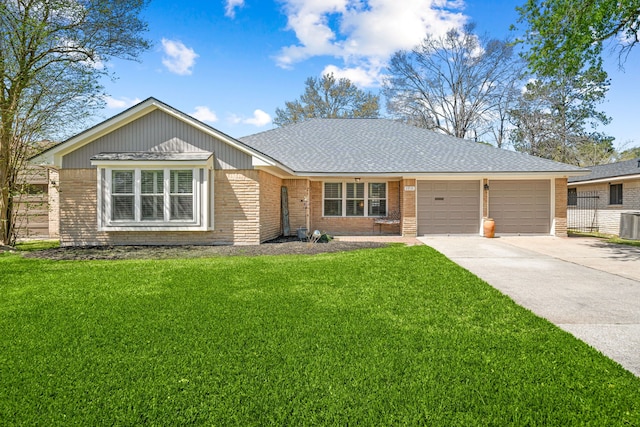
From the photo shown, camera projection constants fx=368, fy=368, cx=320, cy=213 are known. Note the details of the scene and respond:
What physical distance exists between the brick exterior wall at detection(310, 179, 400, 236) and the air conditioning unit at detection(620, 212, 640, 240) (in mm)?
8793

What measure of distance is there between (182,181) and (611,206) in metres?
20.0

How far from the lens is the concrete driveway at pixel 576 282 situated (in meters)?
4.07

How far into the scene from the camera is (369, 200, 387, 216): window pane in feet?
50.9

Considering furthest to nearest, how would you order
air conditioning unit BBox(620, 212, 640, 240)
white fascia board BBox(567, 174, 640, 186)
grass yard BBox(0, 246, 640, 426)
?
1. white fascia board BBox(567, 174, 640, 186)
2. air conditioning unit BBox(620, 212, 640, 240)
3. grass yard BBox(0, 246, 640, 426)

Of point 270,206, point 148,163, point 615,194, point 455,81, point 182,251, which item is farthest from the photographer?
point 455,81

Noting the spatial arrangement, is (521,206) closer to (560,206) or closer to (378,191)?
(560,206)

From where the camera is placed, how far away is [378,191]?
1551cm

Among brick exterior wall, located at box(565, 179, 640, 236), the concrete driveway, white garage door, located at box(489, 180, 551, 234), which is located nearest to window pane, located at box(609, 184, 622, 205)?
brick exterior wall, located at box(565, 179, 640, 236)

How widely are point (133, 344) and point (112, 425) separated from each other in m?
1.40

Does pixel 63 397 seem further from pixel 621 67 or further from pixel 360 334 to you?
pixel 621 67

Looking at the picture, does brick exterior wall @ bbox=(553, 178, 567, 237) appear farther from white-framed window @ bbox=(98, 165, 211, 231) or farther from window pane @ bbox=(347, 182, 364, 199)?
white-framed window @ bbox=(98, 165, 211, 231)

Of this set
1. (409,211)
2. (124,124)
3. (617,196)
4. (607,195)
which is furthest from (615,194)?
Result: (124,124)

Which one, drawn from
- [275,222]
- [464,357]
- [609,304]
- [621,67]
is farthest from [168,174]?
[621,67]

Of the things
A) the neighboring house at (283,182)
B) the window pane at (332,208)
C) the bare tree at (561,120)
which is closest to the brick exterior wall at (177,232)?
the neighboring house at (283,182)
